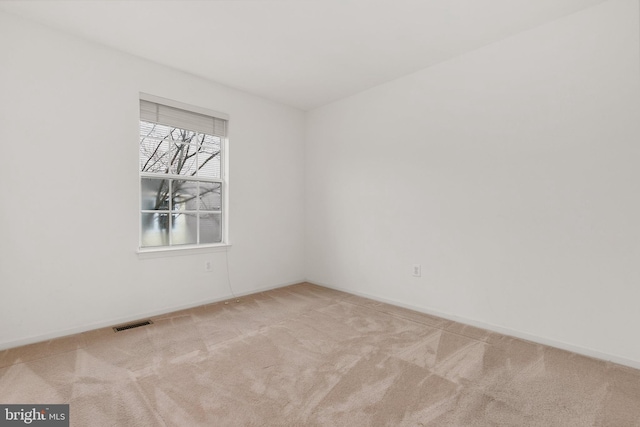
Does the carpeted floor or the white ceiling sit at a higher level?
the white ceiling

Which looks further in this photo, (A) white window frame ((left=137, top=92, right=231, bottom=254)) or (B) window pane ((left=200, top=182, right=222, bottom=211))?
(B) window pane ((left=200, top=182, right=222, bottom=211))

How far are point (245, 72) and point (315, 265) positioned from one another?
9.12ft

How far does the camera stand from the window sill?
3170 mm

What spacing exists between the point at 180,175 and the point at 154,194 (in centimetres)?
35

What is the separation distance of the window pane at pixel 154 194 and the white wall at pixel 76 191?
188 mm

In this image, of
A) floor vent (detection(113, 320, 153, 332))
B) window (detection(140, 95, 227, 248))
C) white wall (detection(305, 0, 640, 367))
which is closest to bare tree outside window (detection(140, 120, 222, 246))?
window (detection(140, 95, 227, 248))

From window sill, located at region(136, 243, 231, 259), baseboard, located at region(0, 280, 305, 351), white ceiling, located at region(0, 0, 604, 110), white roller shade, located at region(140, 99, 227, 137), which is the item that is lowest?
baseboard, located at region(0, 280, 305, 351)

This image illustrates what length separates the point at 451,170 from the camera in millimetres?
Result: 3150

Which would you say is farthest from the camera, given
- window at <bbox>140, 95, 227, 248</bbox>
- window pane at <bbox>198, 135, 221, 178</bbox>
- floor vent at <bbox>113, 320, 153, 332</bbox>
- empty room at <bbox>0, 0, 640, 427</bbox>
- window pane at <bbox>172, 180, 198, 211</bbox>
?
window pane at <bbox>198, 135, 221, 178</bbox>

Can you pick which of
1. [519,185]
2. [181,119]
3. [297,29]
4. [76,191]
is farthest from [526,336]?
[76,191]

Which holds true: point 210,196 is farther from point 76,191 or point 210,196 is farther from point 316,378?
point 316,378

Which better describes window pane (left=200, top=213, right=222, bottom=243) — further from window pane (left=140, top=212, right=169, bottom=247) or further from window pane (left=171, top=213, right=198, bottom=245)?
window pane (left=140, top=212, right=169, bottom=247)

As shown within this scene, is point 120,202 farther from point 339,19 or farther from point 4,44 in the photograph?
point 339,19

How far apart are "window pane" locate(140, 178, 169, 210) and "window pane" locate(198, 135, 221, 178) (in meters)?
0.45
